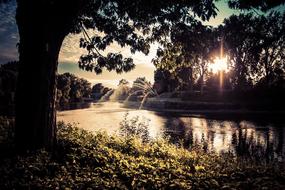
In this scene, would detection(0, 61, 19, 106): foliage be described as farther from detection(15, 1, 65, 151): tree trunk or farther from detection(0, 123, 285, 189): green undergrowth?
detection(0, 123, 285, 189): green undergrowth

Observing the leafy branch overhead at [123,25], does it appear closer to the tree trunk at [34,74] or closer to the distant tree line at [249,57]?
the tree trunk at [34,74]

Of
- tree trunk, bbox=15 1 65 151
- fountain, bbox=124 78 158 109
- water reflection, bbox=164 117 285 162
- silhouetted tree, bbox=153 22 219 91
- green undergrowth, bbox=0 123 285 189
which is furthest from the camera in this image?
fountain, bbox=124 78 158 109

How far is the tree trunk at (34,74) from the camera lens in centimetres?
870

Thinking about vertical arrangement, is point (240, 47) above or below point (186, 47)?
above

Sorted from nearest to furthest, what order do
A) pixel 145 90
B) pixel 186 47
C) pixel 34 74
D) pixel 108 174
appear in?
pixel 108 174, pixel 34 74, pixel 186 47, pixel 145 90

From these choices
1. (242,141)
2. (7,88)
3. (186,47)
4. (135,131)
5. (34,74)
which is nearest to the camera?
(34,74)

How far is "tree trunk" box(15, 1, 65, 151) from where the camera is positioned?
8695 mm

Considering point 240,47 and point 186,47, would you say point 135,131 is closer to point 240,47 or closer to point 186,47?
point 186,47

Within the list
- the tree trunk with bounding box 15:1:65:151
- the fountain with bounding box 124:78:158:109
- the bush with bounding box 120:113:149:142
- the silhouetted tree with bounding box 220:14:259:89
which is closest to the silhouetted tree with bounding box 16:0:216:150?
the tree trunk with bounding box 15:1:65:151

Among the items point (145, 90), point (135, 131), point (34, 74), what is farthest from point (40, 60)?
point (145, 90)

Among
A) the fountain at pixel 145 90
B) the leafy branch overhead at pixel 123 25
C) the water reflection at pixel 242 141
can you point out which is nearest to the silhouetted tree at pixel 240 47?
the fountain at pixel 145 90

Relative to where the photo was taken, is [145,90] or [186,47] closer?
[186,47]

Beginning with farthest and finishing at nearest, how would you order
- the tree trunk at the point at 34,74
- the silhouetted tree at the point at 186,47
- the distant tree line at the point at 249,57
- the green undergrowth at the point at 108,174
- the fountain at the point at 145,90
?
the fountain at the point at 145,90
the distant tree line at the point at 249,57
the silhouetted tree at the point at 186,47
the tree trunk at the point at 34,74
the green undergrowth at the point at 108,174

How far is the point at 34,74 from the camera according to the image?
8.79 meters
